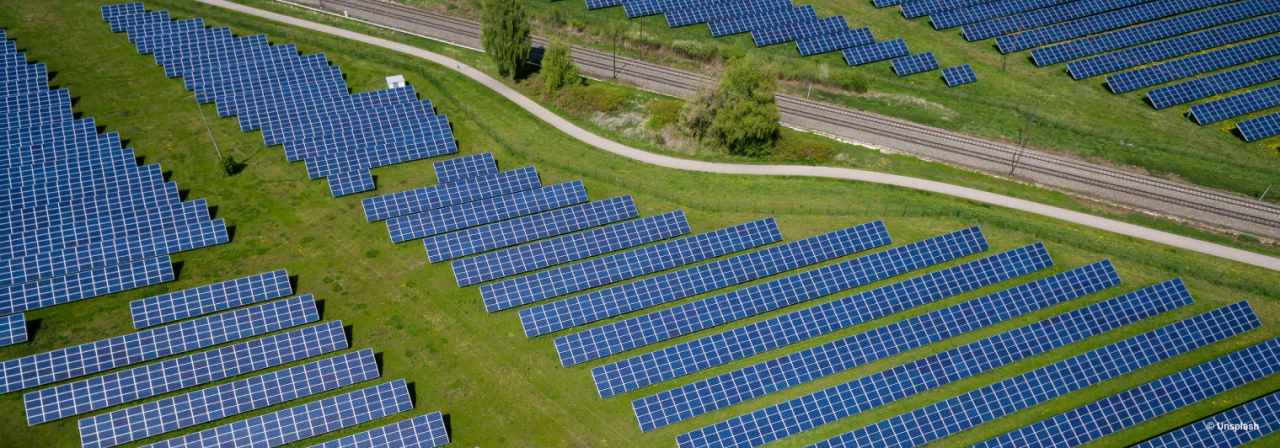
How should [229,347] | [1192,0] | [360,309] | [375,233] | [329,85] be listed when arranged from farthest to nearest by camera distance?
[1192,0] → [329,85] → [375,233] → [360,309] → [229,347]

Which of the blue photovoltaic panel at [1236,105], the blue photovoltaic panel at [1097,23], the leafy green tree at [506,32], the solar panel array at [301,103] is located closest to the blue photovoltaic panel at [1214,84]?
the blue photovoltaic panel at [1236,105]

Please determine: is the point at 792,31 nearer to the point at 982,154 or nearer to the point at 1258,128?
the point at 982,154

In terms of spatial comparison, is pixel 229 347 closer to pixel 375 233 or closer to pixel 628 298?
pixel 375 233

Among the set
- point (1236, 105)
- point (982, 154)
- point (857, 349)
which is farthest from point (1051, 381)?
point (1236, 105)

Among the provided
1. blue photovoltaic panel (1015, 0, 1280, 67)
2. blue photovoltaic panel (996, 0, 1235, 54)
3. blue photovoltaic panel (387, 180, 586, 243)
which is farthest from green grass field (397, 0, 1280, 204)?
blue photovoltaic panel (387, 180, 586, 243)

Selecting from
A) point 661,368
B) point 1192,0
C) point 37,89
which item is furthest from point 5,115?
point 1192,0

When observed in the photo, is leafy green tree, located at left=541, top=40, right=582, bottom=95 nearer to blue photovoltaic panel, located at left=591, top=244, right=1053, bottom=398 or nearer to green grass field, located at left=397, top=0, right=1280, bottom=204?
green grass field, located at left=397, top=0, right=1280, bottom=204
